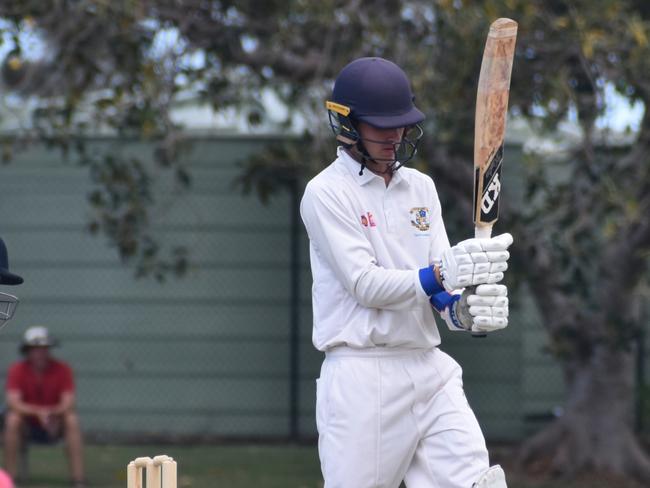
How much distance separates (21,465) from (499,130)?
5.29m

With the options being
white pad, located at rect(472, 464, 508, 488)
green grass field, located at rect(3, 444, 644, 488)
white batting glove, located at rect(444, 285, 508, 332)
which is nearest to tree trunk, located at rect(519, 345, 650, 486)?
green grass field, located at rect(3, 444, 644, 488)

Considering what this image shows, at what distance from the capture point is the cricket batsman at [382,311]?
4020mm

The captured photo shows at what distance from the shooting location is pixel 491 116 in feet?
13.4

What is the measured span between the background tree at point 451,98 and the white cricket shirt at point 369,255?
2.98 m

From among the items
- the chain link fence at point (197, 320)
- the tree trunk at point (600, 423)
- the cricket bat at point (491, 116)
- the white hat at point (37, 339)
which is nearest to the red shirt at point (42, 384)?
the white hat at point (37, 339)

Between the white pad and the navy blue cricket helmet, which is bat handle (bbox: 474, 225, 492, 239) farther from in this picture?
the white pad

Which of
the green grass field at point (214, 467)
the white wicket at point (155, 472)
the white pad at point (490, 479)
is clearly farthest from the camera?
the green grass field at point (214, 467)

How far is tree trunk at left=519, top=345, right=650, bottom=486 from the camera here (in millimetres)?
8523

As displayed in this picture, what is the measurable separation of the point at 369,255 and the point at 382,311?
193 mm

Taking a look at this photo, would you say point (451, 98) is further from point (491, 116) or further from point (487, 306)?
point (487, 306)

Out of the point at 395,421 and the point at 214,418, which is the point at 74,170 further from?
the point at 395,421

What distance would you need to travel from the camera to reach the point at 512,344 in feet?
32.6

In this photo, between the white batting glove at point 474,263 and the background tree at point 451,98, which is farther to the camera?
the background tree at point 451,98

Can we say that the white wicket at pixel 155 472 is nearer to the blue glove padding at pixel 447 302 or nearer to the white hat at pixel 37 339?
the blue glove padding at pixel 447 302
